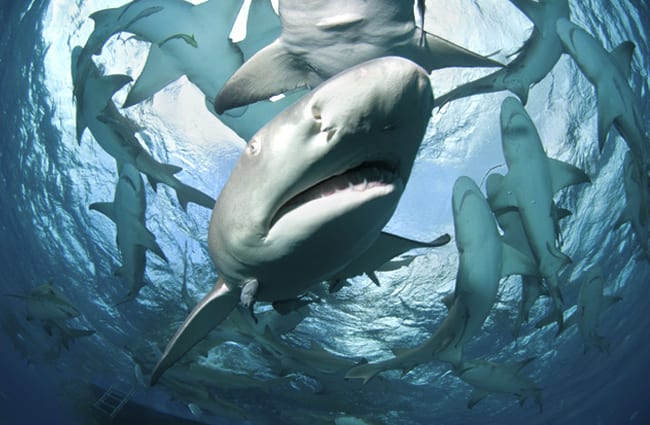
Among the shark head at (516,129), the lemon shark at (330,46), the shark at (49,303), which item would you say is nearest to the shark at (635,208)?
the shark head at (516,129)

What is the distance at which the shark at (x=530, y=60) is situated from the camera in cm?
584

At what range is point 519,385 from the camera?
12.8 meters

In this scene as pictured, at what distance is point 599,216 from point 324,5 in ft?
45.2

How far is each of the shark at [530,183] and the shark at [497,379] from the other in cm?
569

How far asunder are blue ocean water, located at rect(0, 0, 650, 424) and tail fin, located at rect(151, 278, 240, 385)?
228 inches

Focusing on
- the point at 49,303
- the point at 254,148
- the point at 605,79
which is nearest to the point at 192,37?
the point at 254,148

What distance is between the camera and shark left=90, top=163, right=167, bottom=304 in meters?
8.60

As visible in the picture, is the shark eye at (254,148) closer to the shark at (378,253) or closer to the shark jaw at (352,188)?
the shark jaw at (352,188)

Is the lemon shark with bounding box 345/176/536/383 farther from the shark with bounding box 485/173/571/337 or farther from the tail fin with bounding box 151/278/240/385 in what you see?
the tail fin with bounding box 151/278/240/385

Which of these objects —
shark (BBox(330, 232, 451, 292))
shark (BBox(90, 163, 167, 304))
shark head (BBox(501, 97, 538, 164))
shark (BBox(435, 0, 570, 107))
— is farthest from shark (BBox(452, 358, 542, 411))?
shark (BBox(90, 163, 167, 304))

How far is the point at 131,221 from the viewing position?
350 inches

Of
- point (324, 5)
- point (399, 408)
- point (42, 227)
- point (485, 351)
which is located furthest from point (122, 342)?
point (324, 5)

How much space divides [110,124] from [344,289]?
9.09 metres

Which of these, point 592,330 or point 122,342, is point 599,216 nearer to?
point 592,330
